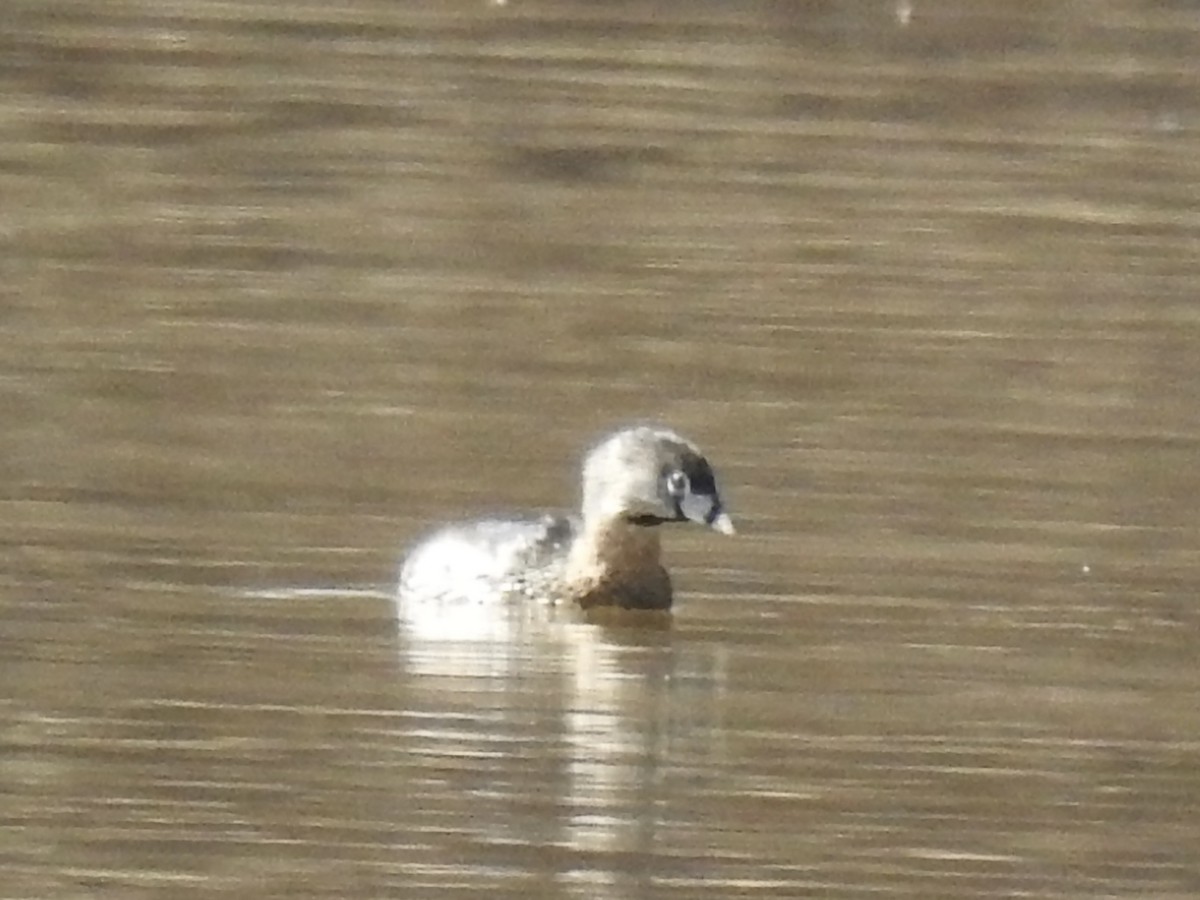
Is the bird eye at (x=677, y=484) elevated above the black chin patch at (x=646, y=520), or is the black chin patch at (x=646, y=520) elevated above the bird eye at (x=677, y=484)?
the bird eye at (x=677, y=484)

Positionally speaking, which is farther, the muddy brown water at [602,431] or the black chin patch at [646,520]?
the black chin patch at [646,520]

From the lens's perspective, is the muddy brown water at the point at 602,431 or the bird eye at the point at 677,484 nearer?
the muddy brown water at the point at 602,431

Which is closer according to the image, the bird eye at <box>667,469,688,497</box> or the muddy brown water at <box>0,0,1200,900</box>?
the muddy brown water at <box>0,0,1200,900</box>

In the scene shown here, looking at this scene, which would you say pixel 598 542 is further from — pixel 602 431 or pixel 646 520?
pixel 602 431

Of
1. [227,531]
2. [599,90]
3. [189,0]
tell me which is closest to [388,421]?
[227,531]
